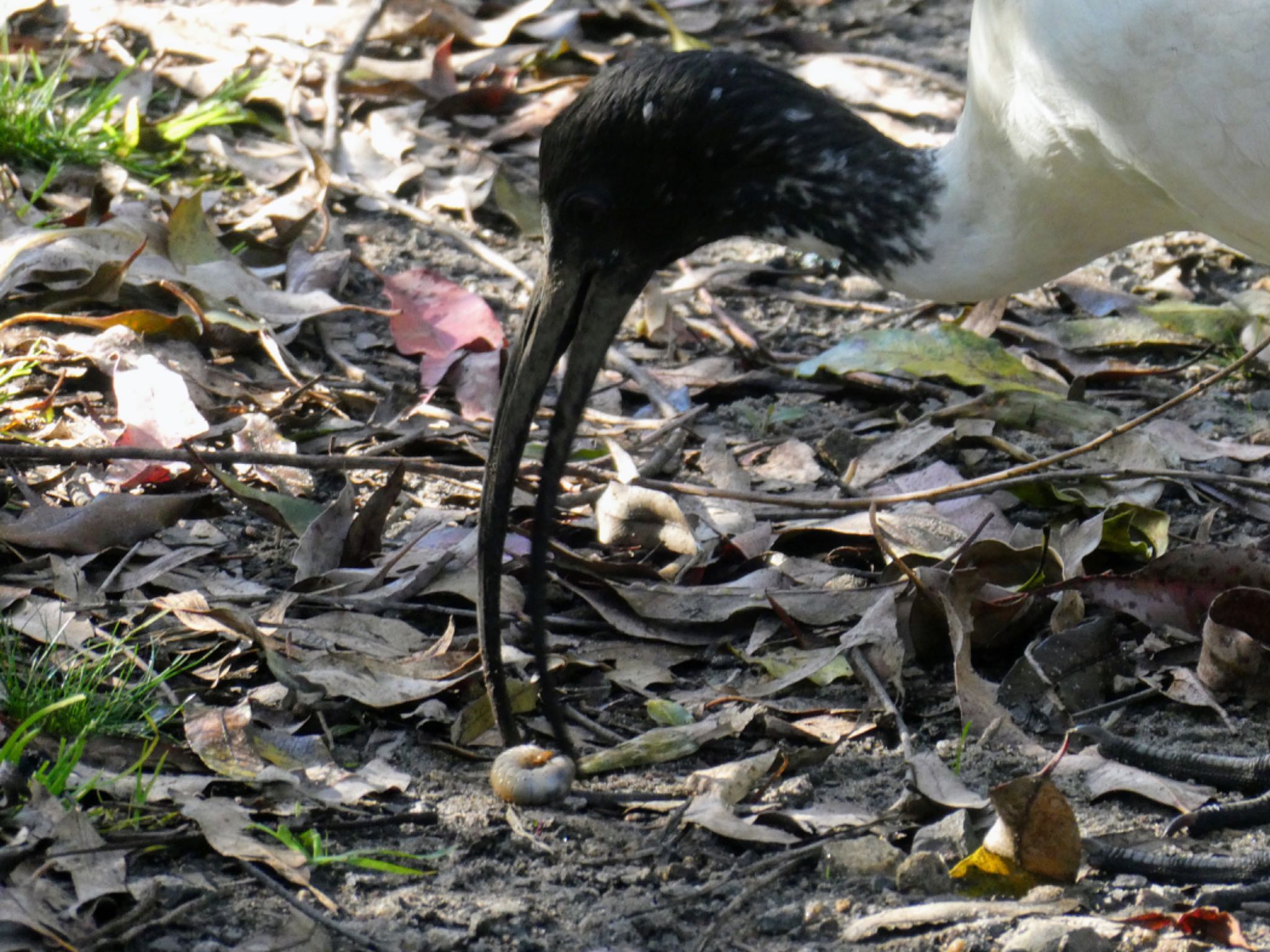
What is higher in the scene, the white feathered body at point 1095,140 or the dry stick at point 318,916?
the white feathered body at point 1095,140

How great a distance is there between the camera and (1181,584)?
123 inches

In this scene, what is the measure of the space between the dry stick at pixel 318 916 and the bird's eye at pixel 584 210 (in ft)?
4.56

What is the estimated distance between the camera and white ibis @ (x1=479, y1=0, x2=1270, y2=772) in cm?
276

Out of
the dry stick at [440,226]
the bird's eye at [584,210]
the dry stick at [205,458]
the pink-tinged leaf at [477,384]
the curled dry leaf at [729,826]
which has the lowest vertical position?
the pink-tinged leaf at [477,384]

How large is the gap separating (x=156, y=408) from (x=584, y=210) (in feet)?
3.85

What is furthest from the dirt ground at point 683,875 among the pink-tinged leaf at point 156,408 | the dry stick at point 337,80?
the dry stick at point 337,80

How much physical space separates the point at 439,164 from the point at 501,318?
3.40 feet

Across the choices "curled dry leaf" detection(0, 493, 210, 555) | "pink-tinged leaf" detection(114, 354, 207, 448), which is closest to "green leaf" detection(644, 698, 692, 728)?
"curled dry leaf" detection(0, 493, 210, 555)

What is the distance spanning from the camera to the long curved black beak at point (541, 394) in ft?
9.80

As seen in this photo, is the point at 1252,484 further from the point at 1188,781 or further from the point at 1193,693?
the point at 1188,781

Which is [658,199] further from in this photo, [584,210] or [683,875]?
[683,875]

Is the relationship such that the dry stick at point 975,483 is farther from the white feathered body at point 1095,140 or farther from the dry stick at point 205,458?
the dry stick at point 205,458

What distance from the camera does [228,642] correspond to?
3018 mm

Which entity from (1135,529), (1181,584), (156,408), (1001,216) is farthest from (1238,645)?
(156,408)
